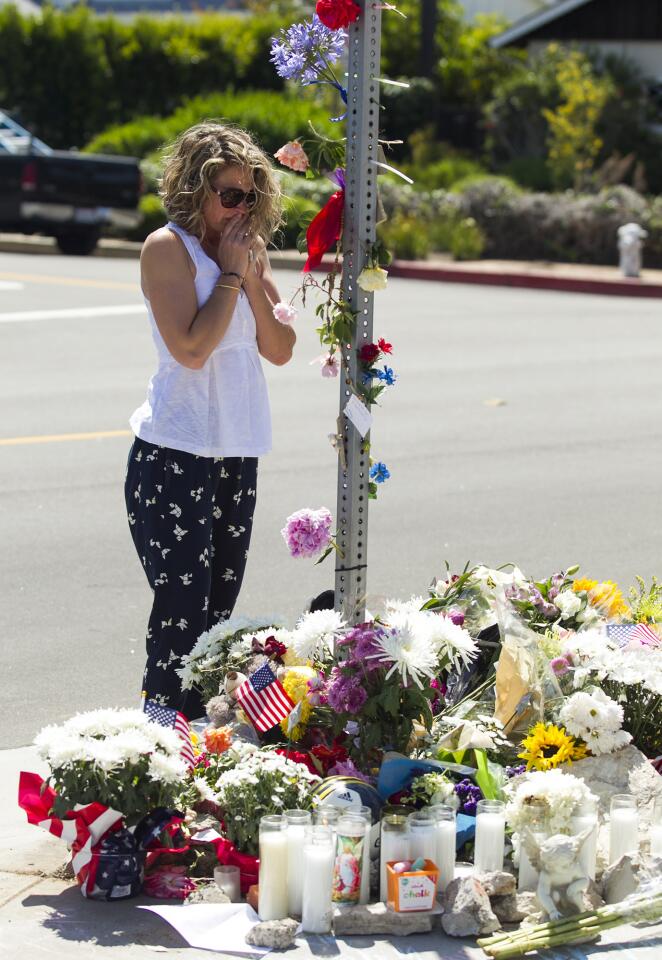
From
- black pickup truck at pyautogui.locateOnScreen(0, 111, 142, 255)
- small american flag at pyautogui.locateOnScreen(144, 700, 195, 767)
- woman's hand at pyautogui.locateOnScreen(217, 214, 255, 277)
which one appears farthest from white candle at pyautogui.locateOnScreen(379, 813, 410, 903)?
black pickup truck at pyautogui.locateOnScreen(0, 111, 142, 255)

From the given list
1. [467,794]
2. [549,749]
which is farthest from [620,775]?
[467,794]

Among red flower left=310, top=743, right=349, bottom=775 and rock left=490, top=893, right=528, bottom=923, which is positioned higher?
red flower left=310, top=743, right=349, bottom=775

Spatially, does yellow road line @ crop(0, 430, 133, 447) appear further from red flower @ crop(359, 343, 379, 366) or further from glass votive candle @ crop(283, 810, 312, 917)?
glass votive candle @ crop(283, 810, 312, 917)

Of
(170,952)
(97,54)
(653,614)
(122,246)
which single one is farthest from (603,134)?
(170,952)

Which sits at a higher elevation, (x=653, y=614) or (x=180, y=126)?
(x=180, y=126)

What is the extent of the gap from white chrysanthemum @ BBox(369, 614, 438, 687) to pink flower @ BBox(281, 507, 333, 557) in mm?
449

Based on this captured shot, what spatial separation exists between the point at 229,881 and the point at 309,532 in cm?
103

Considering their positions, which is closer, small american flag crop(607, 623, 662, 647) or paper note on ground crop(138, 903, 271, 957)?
paper note on ground crop(138, 903, 271, 957)

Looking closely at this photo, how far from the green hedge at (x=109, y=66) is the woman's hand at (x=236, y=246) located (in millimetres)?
28290

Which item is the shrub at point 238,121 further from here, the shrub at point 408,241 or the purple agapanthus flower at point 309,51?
the purple agapanthus flower at point 309,51

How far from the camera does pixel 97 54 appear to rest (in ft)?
104

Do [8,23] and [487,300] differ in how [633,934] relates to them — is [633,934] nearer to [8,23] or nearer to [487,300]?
[487,300]

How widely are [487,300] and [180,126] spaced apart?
418 inches

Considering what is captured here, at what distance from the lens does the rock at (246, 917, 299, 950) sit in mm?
3512
